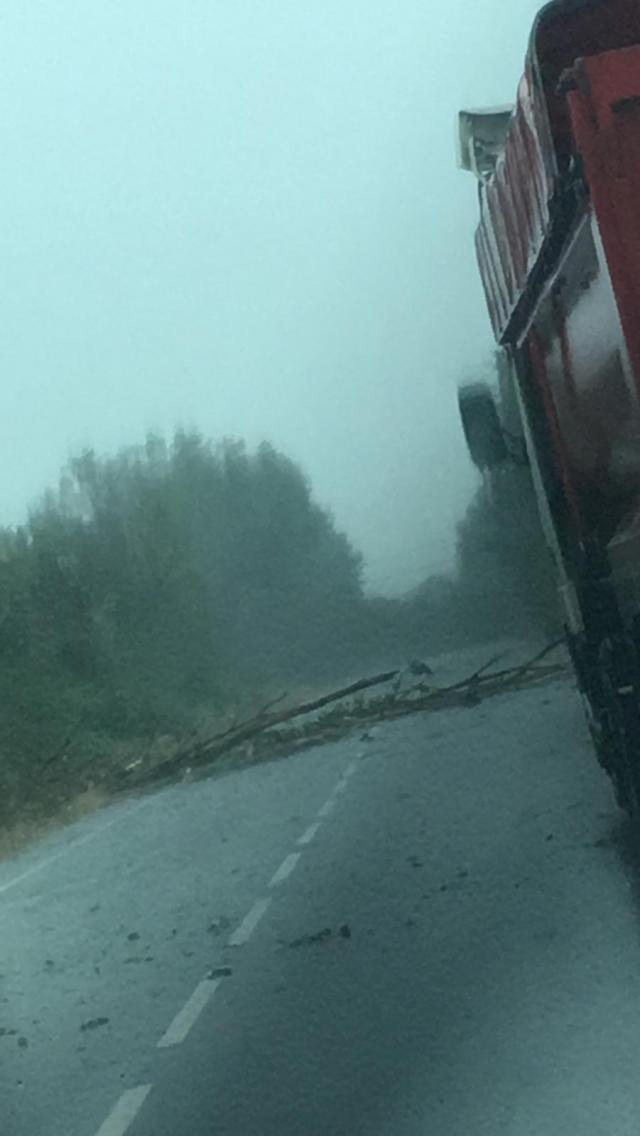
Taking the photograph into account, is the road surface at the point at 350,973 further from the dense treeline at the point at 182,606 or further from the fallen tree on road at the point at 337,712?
the fallen tree on road at the point at 337,712

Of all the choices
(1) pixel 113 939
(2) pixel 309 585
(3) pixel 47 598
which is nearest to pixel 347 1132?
(1) pixel 113 939

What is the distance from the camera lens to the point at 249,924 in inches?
412

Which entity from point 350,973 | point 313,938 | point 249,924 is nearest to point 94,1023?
point 350,973

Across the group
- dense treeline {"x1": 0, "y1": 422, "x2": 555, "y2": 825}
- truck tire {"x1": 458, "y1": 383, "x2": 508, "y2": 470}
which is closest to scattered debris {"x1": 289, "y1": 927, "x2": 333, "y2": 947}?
truck tire {"x1": 458, "y1": 383, "x2": 508, "y2": 470}

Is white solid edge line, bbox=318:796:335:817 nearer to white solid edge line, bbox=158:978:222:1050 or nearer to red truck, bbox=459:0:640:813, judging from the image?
red truck, bbox=459:0:640:813

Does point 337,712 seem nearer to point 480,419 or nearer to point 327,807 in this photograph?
point 327,807

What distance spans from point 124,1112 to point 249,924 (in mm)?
3704

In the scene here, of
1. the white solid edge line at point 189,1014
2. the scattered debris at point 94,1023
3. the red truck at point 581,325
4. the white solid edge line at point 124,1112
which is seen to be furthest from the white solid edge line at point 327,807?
the white solid edge line at point 124,1112

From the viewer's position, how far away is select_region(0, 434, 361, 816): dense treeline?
28797 millimetres

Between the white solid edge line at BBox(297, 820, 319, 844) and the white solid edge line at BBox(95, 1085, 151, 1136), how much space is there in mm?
6912

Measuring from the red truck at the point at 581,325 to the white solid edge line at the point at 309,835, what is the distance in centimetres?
337

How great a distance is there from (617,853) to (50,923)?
417cm

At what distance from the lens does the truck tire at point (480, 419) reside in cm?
1171

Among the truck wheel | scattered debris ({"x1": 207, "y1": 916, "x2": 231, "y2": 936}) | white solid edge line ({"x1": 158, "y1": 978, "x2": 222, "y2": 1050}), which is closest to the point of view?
white solid edge line ({"x1": 158, "y1": 978, "x2": 222, "y2": 1050})
